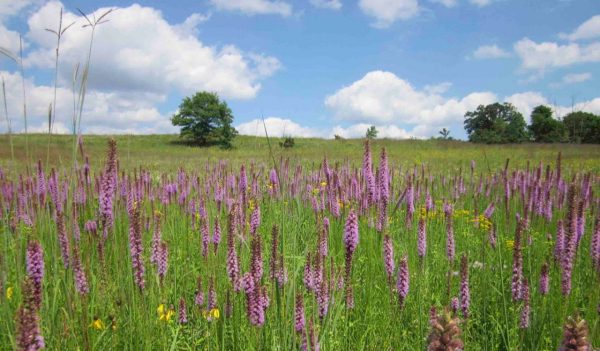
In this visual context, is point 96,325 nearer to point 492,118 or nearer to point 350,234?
point 350,234

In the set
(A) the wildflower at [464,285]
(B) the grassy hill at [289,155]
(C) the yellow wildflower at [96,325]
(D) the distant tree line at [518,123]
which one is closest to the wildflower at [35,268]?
(C) the yellow wildflower at [96,325]

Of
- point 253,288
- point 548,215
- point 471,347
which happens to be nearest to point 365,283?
point 471,347

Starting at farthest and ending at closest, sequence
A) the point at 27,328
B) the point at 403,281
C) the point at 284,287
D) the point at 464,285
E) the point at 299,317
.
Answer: the point at 464,285 < the point at 403,281 < the point at 284,287 < the point at 299,317 < the point at 27,328

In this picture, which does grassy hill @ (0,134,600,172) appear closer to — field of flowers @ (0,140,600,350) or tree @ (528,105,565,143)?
field of flowers @ (0,140,600,350)

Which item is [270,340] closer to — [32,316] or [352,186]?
[32,316]

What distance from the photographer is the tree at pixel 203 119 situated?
62031mm

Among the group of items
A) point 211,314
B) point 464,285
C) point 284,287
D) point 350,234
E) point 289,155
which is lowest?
point 211,314

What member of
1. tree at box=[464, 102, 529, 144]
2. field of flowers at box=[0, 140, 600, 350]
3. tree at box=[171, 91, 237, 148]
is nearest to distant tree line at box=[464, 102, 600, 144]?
tree at box=[464, 102, 529, 144]

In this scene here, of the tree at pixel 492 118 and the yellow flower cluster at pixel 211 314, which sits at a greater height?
the tree at pixel 492 118

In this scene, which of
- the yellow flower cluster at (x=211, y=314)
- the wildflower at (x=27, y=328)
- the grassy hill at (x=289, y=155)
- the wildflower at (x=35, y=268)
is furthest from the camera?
the grassy hill at (x=289, y=155)

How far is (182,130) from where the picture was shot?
6406cm

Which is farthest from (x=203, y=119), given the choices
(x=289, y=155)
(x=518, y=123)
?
(x=518, y=123)

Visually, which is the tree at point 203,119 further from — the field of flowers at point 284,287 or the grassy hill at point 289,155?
the field of flowers at point 284,287

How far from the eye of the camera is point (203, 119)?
6384cm
